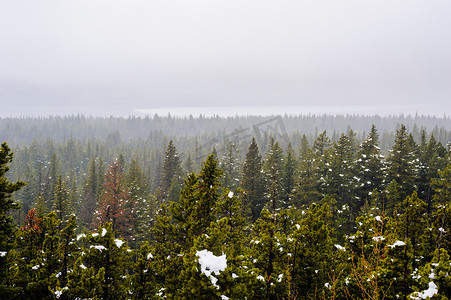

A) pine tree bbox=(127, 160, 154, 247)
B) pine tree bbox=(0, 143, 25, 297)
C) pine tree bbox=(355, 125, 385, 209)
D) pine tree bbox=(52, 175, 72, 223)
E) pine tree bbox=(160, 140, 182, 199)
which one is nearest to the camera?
pine tree bbox=(0, 143, 25, 297)

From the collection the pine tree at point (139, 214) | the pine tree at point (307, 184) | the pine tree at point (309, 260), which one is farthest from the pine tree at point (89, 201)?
the pine tree at point (309, 260)

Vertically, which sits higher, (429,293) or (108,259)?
(429,293)

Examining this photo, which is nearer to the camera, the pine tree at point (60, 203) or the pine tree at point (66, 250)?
the pine tree at point (66, 250)

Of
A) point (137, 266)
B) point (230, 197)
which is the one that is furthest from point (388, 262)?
point (137, 266)

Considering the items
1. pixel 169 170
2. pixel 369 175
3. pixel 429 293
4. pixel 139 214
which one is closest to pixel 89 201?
pixel 169 170

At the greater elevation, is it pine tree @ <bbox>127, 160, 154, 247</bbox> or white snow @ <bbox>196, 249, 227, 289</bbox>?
white snow @ <bbox>196, 249, 227, 289</bbox>

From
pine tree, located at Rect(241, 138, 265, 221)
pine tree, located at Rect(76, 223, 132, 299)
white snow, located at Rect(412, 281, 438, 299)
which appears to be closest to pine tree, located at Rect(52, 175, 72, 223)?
pine tree, located at Rect(241, 138, 265, 221)

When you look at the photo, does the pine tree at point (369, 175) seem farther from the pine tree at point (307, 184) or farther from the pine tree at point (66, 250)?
the pine tree at point (66, 250)

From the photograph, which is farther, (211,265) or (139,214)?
(139,214)

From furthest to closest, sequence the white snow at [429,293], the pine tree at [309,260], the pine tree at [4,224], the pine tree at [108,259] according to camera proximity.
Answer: the pine tree at [309,260] → the pine tree at [108,259] → the pine tree at [4,224] → the white snow at [429,293]

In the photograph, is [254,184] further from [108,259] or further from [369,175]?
[108,259]

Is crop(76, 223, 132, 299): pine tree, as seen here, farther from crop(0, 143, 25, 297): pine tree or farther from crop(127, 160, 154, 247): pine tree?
crop(127, 160, 154, 247): pine tree

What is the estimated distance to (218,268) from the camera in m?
8.83

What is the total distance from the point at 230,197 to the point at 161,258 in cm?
596
